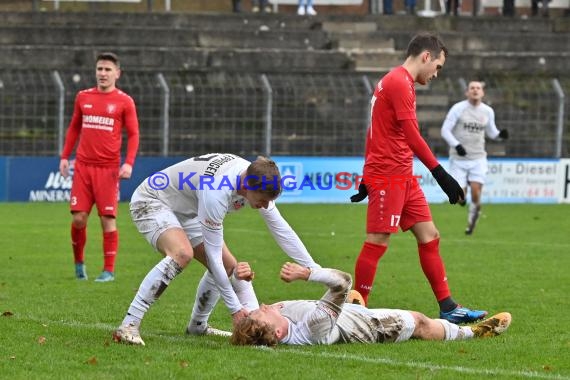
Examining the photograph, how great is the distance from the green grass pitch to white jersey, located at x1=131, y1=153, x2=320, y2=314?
0.60 metres

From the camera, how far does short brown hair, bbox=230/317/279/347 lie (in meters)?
8.84

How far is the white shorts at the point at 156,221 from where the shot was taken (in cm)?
926

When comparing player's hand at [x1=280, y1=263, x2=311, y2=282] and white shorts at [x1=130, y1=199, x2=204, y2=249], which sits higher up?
white shorts at [x1=130, y1=199, x2=204, y2=249]

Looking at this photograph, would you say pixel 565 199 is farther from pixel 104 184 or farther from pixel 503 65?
pixel 104 184

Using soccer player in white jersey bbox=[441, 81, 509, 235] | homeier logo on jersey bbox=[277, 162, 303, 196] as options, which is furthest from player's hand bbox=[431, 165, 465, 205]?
homeier logo on jersey bbox=[277, 162, 303, 196]

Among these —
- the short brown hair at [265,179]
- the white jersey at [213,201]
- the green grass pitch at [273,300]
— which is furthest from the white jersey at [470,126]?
the short brown hair at [265,179]

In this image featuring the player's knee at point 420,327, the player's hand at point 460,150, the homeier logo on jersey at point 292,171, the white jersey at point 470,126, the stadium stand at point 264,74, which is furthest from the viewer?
the stadium stand at point 264,74

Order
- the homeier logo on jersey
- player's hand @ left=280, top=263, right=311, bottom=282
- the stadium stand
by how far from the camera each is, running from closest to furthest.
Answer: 1. player's hand @ left=280, top=263, right=311, bottom=282
2. the homeier logo on jersey
3. the stadium stand

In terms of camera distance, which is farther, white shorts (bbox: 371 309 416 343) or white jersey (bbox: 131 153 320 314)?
white shorts (bbox: 371 309 416 343)

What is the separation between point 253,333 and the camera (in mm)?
8883

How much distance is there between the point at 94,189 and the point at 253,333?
512cm

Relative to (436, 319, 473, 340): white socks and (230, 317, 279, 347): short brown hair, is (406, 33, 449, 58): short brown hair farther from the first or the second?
(230, 317, 279, 347): short brown hair

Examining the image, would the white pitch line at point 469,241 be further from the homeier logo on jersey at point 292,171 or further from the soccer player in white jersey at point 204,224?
the soccer player in white jersey at point 204,224

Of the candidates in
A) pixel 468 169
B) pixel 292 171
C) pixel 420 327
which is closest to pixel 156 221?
pixel 420 327
